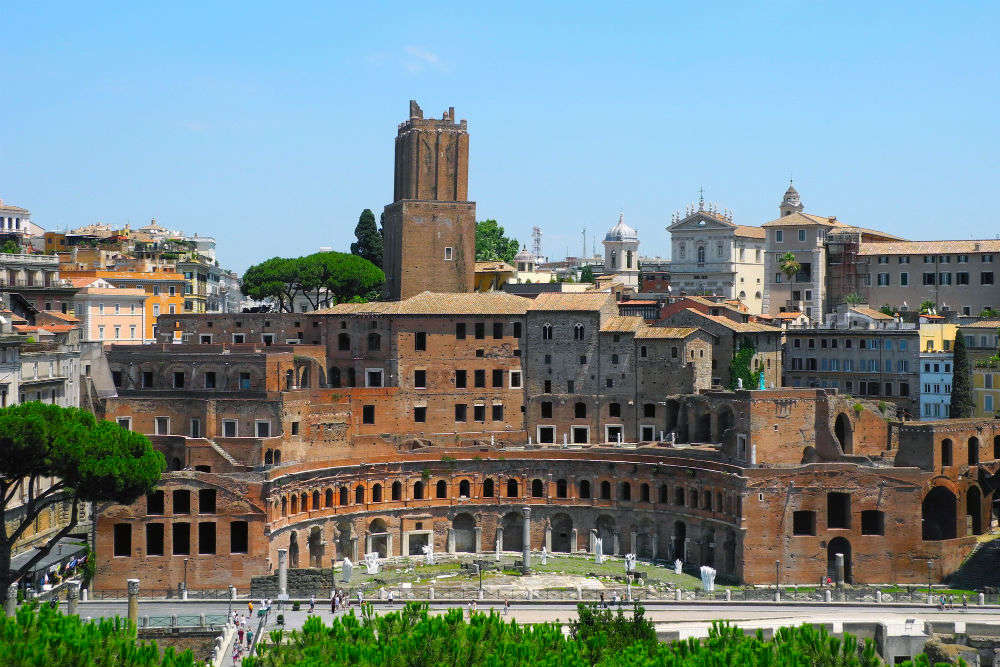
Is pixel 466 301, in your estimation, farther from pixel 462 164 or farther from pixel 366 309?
pixel 462 164

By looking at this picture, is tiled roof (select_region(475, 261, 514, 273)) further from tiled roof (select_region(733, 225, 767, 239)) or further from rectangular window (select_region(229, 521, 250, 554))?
rectangular window (select_region(229, 521, 250, 554))

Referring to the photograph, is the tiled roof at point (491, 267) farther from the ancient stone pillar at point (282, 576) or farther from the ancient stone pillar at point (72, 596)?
the ancient stone pillar at point (72, 596)

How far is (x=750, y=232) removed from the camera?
10606 cm

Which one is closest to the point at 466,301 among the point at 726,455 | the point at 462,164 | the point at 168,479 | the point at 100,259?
the point at 462,164

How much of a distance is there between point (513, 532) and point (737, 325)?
703 inches

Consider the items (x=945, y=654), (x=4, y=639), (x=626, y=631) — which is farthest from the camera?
(x=945, y=654)

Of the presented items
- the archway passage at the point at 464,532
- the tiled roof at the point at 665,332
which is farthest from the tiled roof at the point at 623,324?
the archway passage at the point at 464,532

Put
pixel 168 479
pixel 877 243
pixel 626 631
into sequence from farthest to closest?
pixel 877 243
pixel 168 479
pixel 626 631

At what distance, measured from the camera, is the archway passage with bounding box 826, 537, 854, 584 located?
6988 centimetres

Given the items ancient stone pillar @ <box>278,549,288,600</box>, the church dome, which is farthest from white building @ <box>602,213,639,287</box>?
ancient stone pillar @ <box>278,549,288,600</box>

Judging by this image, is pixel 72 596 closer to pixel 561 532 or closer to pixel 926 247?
pixel 561 532

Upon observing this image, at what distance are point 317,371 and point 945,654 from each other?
A: 131 ft

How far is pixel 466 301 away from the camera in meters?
83.6

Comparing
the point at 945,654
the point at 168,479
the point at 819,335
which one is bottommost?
the point at 945,654
